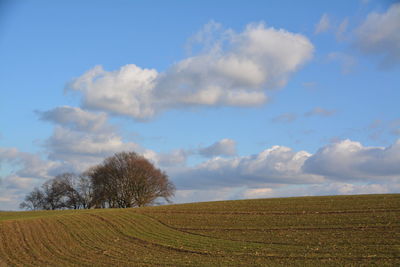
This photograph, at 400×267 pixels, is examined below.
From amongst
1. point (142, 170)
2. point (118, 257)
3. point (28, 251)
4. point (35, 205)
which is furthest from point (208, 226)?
point (35, 205)

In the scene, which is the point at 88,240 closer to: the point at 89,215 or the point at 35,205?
the point at 89,215

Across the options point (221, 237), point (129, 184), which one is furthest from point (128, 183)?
point (221, 237)

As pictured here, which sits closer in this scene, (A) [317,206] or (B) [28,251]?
(B) [28,251]

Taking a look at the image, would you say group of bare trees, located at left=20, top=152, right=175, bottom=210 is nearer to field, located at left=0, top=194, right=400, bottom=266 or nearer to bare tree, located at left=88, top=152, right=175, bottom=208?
bare tree, located at left=88, top=152, right=175, bottom=208

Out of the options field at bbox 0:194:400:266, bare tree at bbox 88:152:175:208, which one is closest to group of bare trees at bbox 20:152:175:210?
bare tree at bbox 88:152:175:208

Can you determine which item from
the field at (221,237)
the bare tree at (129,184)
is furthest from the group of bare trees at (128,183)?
the field at (221,237)

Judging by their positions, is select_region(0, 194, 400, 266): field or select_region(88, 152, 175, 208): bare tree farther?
select_region(88, 152, 175, 208): bare tree

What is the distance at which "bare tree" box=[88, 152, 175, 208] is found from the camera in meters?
81.9

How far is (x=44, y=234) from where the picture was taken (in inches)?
1503

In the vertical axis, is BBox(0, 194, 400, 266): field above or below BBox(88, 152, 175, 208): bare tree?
below

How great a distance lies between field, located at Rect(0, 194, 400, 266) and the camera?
26.0 metres

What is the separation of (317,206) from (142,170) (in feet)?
141

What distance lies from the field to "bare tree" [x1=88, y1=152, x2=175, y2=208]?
96.4 ft

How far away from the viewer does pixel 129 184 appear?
8262 cm
